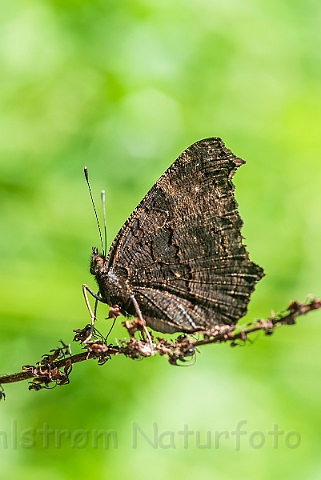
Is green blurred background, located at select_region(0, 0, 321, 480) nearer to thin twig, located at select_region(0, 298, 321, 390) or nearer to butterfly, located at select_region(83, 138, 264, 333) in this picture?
butterfly, located at select_region(83, 138, 264, 333)

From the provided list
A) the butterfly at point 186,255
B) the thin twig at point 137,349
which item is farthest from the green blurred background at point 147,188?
the thin twig at point 137,349

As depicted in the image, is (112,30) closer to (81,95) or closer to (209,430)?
(81,95)

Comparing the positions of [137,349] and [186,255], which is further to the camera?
[186,255]

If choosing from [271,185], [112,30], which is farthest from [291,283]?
[112,30]

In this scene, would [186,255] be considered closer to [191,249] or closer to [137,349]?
[191,249]

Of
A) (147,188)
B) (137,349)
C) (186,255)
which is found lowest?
(137,349)

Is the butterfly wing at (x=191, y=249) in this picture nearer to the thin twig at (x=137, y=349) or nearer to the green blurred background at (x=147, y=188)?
the thin twig at (x=137, y=349)

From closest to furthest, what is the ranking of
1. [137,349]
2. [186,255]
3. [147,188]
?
[137,349] < [186,255] < [147,188]

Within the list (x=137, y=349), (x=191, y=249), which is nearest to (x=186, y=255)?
(x=191, y=249)
